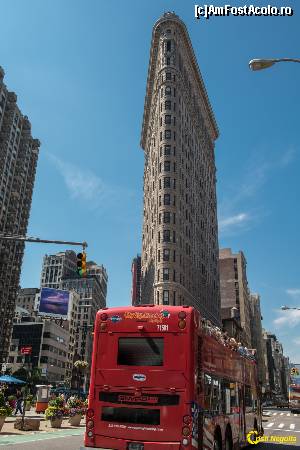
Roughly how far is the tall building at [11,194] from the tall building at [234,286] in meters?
71.0

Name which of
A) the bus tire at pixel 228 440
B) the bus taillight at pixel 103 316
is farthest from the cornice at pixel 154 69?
the bus tire at pixel 228 440

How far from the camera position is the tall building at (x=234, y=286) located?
506 feet

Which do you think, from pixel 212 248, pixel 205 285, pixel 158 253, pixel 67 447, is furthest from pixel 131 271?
pixel 67 447

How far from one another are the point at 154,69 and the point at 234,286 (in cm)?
8140

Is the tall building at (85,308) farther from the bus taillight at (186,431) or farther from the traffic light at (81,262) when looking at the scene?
the bus taillight at (186,431)

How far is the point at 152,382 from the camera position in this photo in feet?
34.6

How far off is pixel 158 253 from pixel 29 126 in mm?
65843

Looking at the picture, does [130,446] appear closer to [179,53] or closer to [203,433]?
[203,433]

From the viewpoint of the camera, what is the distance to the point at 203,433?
10.6 metres

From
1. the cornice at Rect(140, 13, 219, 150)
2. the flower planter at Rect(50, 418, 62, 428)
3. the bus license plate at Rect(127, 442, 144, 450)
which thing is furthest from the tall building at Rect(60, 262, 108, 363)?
the bus license plate at Rect(127, 442, 144, 450)

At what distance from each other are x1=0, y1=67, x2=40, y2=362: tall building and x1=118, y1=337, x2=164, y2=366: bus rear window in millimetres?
100877

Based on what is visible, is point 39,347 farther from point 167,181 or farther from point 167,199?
point 167,181

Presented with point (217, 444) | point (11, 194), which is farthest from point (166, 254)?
point (217, 444)

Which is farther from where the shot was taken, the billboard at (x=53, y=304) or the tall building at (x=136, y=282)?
the tall building at (x=136, y=282)
